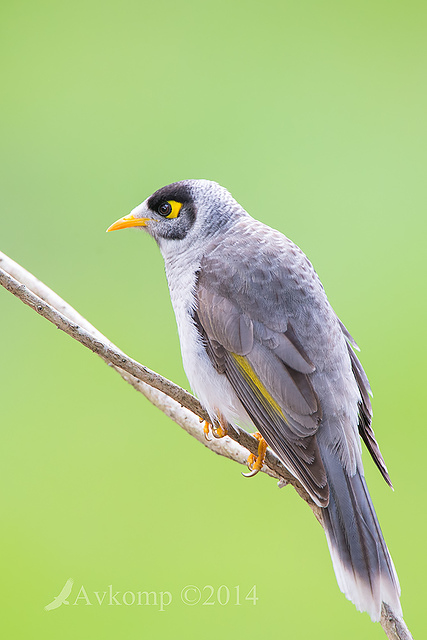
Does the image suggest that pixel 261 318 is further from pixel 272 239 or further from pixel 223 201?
pixel 223 201

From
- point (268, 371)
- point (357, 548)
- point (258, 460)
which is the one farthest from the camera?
point (258, 460)

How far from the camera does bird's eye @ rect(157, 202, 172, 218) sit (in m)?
1.79

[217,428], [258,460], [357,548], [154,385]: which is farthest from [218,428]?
[357,548]

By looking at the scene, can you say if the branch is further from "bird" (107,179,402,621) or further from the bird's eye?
the bird's eye

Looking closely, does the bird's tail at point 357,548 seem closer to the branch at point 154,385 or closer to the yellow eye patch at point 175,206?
the branch at point 154,385

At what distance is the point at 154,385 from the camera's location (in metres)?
Answer: 1.35

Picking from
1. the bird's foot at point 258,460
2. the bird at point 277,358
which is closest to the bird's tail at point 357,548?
the bird at point 277,358

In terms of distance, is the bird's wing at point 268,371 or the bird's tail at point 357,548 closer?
the bird's tail at point 357,548

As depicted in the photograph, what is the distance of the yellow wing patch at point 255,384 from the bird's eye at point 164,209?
48cm

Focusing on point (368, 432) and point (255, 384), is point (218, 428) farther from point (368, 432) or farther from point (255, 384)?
point (368, 432)

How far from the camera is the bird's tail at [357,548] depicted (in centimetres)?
127

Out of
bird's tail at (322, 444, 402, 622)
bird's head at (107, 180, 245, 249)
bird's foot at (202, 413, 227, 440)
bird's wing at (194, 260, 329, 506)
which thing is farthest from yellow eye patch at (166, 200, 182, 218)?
bird's tail at (322, 444, 402, 622)

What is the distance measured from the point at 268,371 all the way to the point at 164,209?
58 cm

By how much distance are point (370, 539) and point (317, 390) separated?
0.33 m
